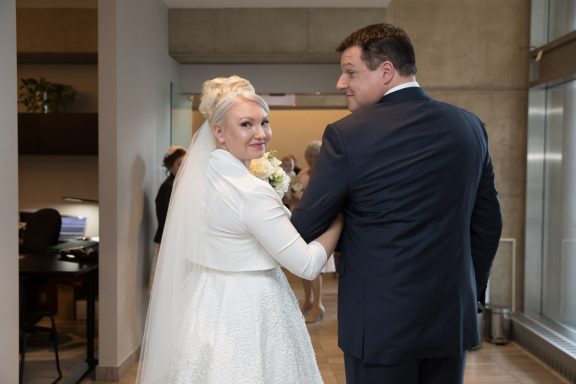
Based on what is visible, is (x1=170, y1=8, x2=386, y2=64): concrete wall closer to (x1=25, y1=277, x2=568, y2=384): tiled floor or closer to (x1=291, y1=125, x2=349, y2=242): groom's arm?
(x1=25, y1=277, x2=568, y2=384): tiled floor

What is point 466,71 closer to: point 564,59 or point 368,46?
point 564,59

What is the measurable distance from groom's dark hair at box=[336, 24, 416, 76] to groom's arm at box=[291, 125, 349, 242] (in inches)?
9.6

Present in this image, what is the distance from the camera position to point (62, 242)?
723 centimetres

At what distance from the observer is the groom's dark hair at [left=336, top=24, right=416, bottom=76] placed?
2.01 meters

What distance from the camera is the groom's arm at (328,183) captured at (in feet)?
6.42

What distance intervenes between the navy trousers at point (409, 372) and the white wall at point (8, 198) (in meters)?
1.77

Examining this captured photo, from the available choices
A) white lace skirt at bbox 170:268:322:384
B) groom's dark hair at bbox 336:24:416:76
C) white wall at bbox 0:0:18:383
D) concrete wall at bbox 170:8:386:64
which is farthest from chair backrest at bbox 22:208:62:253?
groom's dark hair at bbox 336:24:416:76

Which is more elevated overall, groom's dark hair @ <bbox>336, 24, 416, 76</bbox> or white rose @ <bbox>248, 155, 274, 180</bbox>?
groom's dark hair @ <bbox>336, 24, 416, 76</bbox>

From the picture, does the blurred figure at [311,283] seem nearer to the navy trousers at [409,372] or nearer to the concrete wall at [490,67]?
the concrete wall at [490,67]

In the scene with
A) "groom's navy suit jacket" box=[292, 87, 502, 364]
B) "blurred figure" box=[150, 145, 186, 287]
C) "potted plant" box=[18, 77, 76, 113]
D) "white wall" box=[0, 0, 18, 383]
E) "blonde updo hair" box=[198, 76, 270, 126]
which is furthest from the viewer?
"potted plant" box=[18, 77, 76, 113]

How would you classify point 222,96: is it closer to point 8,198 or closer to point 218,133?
point 218,133

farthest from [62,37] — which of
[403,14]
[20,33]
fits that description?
[403,14]

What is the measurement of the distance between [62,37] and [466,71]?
426 centimetres

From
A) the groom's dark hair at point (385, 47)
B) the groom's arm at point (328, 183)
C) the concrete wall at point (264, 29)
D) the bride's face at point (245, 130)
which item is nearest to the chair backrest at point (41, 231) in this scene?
the concrete wall at point (264, 29)
